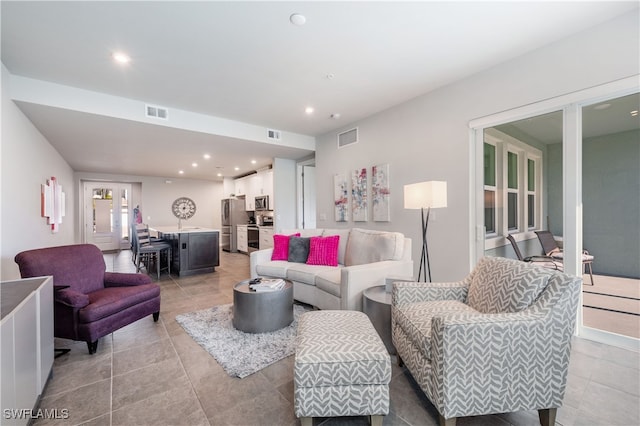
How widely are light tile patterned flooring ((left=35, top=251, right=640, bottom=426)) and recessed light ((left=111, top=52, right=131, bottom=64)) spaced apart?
2747 mm

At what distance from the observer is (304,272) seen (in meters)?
3.29

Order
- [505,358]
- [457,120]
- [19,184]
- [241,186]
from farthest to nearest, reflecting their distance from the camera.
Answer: [241,186] < [457,120] < [19,184] < [505,358]

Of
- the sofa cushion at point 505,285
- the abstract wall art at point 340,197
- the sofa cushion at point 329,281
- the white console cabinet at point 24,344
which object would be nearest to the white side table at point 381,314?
the sofa cushion at point 329,281

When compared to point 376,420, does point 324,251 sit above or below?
above

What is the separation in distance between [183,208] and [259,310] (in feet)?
27.1

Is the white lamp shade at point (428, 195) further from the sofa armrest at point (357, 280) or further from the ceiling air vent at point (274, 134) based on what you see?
the ceiling air vent at point (274, 134)

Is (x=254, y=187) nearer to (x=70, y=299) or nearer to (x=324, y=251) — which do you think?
(x=324, y=251)

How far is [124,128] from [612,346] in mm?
6179

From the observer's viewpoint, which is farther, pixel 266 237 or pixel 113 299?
pixel 266 237

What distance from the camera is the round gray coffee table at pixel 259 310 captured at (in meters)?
2.62

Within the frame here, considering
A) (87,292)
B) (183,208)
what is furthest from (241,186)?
(87,292)

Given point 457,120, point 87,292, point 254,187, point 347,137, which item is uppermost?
point 347,137

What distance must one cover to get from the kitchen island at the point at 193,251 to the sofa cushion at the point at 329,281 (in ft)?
10.5

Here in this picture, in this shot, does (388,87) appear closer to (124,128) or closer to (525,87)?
(525,87)
